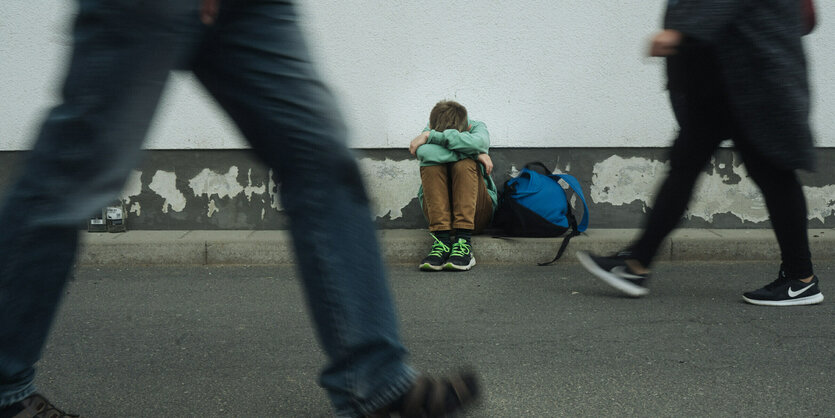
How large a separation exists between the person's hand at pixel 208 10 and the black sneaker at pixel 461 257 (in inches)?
124

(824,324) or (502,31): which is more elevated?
(502,31)

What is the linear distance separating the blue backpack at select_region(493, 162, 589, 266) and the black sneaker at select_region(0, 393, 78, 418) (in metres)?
3.53

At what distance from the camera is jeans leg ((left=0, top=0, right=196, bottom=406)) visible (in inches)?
56.0

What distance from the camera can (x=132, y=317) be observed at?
11.4ft

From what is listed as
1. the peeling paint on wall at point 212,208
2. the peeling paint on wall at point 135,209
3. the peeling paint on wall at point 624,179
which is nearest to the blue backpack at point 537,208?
the peeling paint on wall at point 624,179

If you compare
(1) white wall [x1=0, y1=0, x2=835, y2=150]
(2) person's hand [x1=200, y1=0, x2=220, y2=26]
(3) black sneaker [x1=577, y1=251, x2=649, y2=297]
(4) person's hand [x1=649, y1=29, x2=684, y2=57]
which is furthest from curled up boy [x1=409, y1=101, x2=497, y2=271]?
(2) person's hand [x1=200, y1=0, x2=220, y2=26]

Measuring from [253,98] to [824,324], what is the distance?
2.67 metres

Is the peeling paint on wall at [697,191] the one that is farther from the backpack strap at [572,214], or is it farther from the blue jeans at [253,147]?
the blue jeans at [253,147]

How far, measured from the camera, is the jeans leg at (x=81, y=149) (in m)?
1.42

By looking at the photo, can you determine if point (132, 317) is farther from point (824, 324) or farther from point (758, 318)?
point (824, 324)

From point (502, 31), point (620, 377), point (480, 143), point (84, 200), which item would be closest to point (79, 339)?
point (84, 200)

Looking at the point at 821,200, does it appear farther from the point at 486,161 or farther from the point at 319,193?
the point at 319,193

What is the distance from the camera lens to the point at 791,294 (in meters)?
3.51

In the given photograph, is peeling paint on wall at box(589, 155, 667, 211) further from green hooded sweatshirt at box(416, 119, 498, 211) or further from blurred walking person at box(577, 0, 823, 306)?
blurred walking person at box(577, 0, 823, 306)
